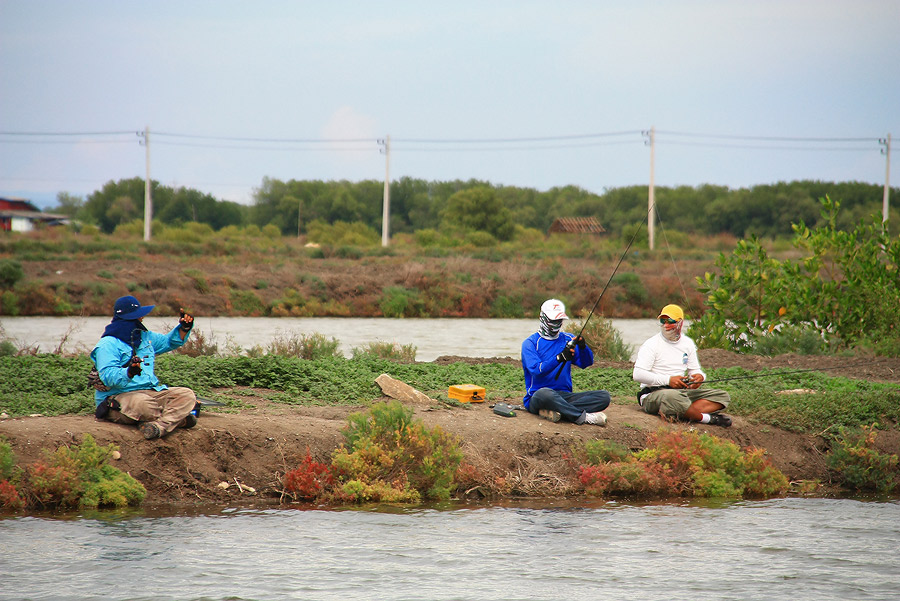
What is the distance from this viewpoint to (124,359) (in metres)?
10.7

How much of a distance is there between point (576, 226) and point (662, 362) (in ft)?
242

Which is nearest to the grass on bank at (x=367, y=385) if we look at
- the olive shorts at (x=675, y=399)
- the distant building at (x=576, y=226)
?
the olive shorts at (x=675, y=399)

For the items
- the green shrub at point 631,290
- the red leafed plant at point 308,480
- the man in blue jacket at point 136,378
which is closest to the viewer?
the man in blue jacket at point 136,378

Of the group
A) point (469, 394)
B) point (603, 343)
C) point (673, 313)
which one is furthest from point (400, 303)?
point (673, 313)

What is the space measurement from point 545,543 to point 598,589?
49.1 inches

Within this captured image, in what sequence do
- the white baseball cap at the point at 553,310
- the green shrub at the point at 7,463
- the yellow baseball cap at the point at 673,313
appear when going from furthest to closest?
the yellow baseball cap at the point at 673,313
the white baseball cap at the point at 553,310
the green shrub at the point at 7,463

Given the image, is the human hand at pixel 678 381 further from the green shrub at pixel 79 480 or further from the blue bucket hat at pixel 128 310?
the green shrub at pixel 79 480

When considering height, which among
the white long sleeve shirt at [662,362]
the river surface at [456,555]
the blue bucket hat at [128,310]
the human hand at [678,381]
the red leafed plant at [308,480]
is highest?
the blue bucket hat at [128,310]

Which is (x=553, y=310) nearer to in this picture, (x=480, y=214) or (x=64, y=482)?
(x=64, y=482)

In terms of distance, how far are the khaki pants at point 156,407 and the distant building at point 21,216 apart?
88.2 m

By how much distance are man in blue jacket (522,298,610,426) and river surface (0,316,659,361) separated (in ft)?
→ 36.8

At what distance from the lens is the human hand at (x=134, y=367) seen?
10.6m

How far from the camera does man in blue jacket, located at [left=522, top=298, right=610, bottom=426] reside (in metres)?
11.9

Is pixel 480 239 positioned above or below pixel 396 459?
above
